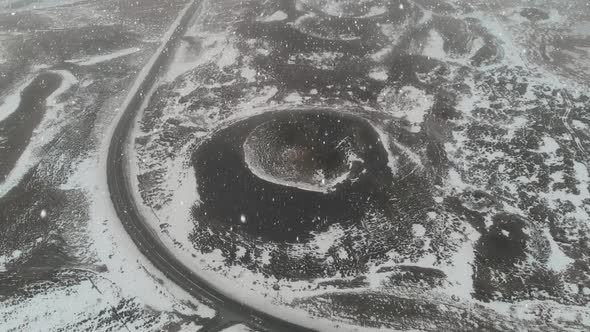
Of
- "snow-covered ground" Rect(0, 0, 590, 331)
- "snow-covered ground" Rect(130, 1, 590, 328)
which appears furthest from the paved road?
"snow-covered ground" Rect(130, 1, 590, 328)

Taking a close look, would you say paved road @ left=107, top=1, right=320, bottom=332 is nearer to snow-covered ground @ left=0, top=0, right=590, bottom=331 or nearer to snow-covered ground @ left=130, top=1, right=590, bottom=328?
snow-covered ground @ left=0, top=0, right=590, bottom=331

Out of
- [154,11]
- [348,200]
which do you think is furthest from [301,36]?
[348,200]

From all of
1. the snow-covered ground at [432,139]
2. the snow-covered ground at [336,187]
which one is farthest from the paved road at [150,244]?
the snow-covered ground at [432,139]

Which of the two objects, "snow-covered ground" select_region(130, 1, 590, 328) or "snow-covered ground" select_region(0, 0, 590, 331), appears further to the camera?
"snow-covered ground" select_region(130, 1, 590, 328)

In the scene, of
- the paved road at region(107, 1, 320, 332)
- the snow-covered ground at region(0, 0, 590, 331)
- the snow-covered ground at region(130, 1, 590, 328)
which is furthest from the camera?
the snow-covered ground at region(130, 1, 590, 328)

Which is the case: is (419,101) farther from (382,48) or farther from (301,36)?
(301,36)

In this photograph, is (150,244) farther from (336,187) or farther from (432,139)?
(432,139)

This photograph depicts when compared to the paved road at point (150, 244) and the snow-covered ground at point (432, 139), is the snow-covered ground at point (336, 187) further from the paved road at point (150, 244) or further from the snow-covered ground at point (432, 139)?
the paved road at point (150, 244)

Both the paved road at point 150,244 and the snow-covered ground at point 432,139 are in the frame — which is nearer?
the paved road at point 150,244
